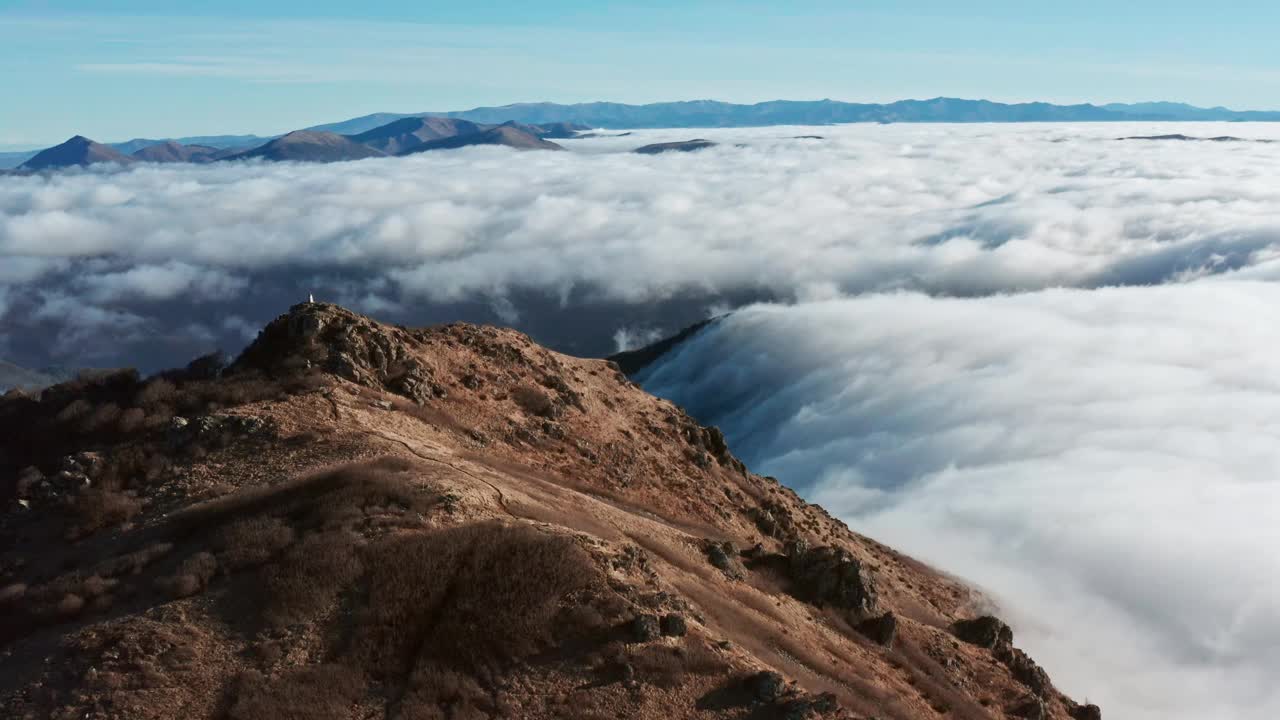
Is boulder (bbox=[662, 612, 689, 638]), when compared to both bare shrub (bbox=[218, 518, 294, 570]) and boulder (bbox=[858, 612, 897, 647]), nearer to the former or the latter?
bare shrub (bbox=[218, 518, 294, 570])

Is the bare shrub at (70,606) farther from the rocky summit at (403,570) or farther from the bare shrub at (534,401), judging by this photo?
the bare shrub at (534,401)

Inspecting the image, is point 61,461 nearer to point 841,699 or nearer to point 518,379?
point 518,379

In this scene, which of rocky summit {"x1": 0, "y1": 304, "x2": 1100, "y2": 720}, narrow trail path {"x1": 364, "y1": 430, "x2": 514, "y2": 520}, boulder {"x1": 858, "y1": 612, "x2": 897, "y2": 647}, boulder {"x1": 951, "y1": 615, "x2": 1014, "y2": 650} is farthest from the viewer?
boulder {"x1": 951, "y1": 615, "x2": 1014, "y2": 650}

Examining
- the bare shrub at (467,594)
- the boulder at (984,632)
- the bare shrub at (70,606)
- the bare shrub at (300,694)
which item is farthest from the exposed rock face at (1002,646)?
the bare shrub at (70,606)

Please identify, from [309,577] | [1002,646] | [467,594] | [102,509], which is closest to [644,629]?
[467,594]

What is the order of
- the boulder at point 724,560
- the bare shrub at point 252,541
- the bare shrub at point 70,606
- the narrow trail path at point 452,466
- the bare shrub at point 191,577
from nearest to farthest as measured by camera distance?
the bare shrub at point 191,577 < the bare shrub at point 70,606 < the bare shrub at point 252,541 < the narrow trail path at point 452,466 < the boulder at point 724,560

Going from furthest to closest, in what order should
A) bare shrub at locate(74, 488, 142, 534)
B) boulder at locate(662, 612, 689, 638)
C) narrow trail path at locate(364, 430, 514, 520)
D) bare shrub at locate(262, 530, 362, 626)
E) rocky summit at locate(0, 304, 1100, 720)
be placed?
narrow trail path at locate(364, 430, 514, 520) → bare shrub at locate(74, 488, 142, 534) → boulder at locate(662, 612, 689, 638) → bare shrub at locate(262, 530, 362, 626) → rocky summit at locate(0, 304, 1100, 720)

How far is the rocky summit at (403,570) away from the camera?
20.1 m

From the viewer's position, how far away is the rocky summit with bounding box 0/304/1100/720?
65.8 feet

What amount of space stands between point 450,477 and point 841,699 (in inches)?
497

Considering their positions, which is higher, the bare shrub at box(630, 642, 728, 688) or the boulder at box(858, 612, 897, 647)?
the bare shrub at box(630, 642, 728, 688)

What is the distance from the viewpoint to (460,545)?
76.4 feet

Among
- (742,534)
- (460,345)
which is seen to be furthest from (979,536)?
(460,345)

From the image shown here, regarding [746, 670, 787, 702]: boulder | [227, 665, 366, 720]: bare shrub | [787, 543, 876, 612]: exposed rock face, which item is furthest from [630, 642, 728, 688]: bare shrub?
[787, 543, 876, 612]: exposed rock face
